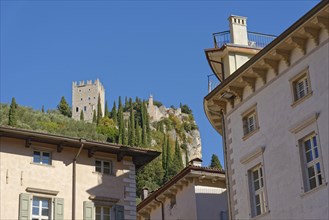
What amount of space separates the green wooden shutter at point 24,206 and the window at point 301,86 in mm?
11763

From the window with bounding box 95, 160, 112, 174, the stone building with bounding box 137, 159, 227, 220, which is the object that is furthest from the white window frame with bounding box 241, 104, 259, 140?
the stone building with bounding box 137, 159, 227, 220

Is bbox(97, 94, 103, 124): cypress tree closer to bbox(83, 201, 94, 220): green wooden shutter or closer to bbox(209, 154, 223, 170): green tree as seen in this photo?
bbox(209, 154, 223, 170): green tree

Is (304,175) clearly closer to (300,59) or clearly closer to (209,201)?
(300,59)

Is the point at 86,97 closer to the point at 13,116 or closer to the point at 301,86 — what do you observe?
the point at 13,116

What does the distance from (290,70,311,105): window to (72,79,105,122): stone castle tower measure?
160187 mm

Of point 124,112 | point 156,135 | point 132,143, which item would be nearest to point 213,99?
point 132,143

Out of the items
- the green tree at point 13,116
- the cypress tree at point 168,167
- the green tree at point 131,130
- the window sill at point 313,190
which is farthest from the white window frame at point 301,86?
the green tree at point 131,130

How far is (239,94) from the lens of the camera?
1043 inches

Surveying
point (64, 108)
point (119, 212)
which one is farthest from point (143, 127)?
point (119, 212)

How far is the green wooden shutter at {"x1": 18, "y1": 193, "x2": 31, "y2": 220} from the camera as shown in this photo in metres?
26.9

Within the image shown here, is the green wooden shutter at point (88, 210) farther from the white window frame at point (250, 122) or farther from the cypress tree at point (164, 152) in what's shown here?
the cypress tree at point (164, 152)

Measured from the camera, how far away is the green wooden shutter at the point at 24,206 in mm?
26889

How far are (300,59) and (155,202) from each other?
56.0 feet

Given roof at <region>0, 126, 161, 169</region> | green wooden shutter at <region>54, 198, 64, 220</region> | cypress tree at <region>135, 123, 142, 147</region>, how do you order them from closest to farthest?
1. green wooden shutter at <region>54, 198, 64, 220</region>
2. roof at <region>0, 126, 161, 169</region>
3. cypress tree at <region>135, 123, 142, 147</region>
